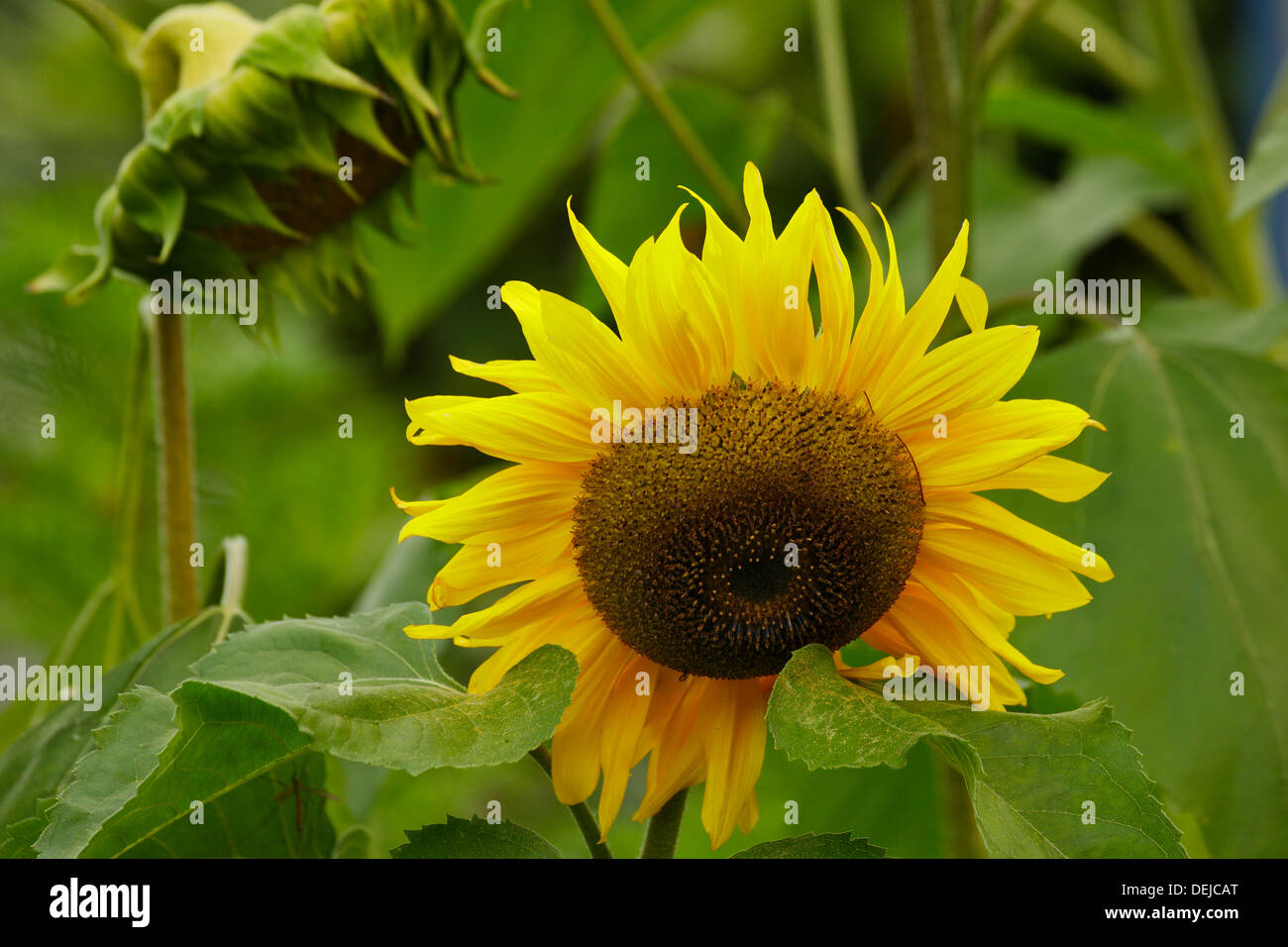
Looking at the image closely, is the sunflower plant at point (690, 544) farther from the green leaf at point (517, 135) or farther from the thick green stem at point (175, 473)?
the green leaf at point (517, 135)

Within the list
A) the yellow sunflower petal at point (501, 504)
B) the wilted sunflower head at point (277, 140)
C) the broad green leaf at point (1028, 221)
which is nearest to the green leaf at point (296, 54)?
the wilted sunflower head at point (277, 140)

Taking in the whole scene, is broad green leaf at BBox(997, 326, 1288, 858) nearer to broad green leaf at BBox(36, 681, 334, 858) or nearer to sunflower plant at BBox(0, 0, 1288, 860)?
sunflower plant at BBox(0, 0, 1288, 860)

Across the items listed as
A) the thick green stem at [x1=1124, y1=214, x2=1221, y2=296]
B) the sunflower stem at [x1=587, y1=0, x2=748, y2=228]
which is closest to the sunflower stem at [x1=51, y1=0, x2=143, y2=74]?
the sunflower stem at [x1=587, y1=0, x2=748, y2=228]

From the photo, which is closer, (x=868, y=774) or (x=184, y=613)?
(x=184, y=613)

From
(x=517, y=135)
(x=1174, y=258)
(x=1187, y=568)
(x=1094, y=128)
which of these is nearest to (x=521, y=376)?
(x=1187, y=568)

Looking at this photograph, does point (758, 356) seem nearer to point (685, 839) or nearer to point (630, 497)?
point (630, 497)

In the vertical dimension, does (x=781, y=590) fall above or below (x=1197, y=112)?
below

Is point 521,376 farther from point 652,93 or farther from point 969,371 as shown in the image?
point 652,93
